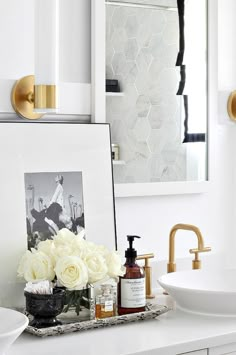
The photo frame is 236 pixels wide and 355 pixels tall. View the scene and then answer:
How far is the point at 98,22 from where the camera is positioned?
2400 mm

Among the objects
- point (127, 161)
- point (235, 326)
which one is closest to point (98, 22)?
point (127, 161)

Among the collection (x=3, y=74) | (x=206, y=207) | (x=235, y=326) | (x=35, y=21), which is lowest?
(x=235, y=326)

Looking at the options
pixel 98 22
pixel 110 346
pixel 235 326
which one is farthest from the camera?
pixel 98 22

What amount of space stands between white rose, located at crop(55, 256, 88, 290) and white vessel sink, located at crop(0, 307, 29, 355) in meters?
0.18

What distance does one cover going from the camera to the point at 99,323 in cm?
202

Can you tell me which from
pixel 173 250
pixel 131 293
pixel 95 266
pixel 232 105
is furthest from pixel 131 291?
pixel 232 105

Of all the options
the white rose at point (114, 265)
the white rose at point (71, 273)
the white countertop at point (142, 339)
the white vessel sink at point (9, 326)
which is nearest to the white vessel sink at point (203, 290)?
the white countertop at point (142, 339)

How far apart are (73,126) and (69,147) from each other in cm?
7

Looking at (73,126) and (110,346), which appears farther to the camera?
(73,126)

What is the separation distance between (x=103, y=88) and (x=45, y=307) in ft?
2.48

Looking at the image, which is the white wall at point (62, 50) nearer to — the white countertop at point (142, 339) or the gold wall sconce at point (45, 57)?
the gold wall sconce at point (45, 57)

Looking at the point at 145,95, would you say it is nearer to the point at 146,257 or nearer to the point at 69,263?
the point at 146,257

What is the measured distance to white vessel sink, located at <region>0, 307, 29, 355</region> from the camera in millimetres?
1695

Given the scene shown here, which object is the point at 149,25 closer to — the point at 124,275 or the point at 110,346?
the point at 124,275
